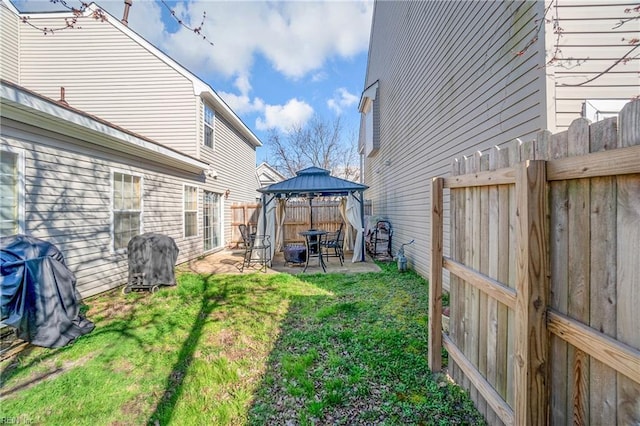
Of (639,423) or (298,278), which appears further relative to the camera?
(298,278)

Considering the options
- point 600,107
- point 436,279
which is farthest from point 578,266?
point 600,107

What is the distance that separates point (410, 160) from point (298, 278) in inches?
154

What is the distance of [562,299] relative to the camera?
4.79 feet

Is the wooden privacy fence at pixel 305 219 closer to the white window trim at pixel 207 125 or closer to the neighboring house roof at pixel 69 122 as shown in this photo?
the white window trim at pixel 207 125

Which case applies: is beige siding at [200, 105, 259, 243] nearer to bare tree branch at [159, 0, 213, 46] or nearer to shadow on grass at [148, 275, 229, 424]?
shadow on grass at [148, 275, 229, 424]

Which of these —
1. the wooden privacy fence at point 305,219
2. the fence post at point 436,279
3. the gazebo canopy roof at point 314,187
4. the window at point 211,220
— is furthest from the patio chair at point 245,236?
the fence post at point 436,279

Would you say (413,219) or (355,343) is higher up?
(413,219)

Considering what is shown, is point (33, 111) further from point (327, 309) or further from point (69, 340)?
point (327, 309)

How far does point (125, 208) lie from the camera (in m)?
6.14

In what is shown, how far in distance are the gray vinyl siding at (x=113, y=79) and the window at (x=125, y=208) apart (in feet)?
9.48

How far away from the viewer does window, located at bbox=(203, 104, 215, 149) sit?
973cm

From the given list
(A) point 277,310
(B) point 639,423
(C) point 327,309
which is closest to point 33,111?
(A) point 277,310

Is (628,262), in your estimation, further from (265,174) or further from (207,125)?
(265,174)

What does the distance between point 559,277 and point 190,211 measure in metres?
9.16
